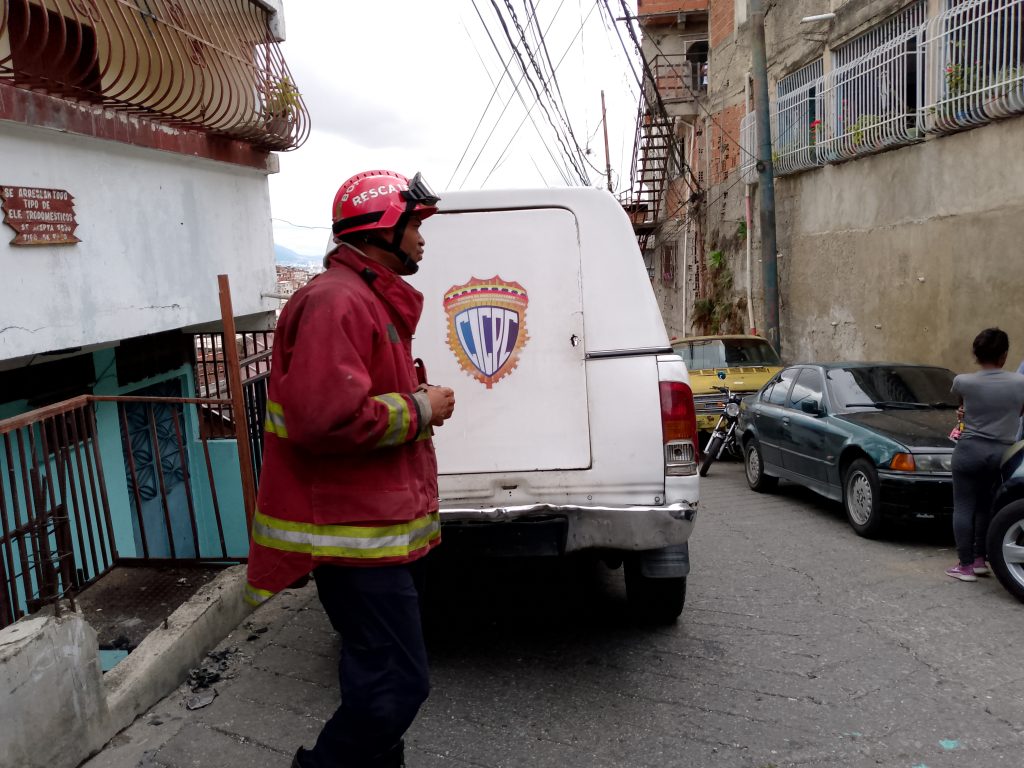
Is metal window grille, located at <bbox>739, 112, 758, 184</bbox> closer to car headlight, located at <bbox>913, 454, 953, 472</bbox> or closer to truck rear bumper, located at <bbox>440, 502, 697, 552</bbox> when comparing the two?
car headlight, located at <bbox>913, 454, 953, 472</bbox>

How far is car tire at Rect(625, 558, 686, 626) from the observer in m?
4.50

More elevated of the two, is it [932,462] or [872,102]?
[872,102]

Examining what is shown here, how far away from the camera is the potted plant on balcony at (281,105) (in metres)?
7.99

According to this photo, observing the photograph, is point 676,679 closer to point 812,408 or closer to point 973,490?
point 973,490

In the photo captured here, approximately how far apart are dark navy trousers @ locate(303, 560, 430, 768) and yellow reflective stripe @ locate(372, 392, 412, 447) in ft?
1.22

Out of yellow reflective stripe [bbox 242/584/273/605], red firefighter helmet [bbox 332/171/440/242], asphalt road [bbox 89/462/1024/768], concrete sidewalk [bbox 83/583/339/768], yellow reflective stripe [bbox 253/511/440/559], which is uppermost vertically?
red firefighter helmet [bbox 332/171/440/242]

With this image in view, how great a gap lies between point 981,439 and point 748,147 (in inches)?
544

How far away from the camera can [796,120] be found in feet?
51.9

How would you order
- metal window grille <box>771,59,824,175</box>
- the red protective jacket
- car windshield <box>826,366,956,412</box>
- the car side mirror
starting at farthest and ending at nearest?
metal window grille <box>771,59,824,175</box>, the car side mirror, car windshield <box>826,366,956,412</box>, the red protective jacket

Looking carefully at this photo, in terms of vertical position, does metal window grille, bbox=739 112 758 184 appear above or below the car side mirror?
above

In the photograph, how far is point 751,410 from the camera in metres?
9.81

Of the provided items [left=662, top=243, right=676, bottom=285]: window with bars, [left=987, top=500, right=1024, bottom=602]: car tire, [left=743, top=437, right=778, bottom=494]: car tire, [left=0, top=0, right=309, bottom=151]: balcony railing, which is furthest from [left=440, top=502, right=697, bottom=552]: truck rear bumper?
[left=662, top=243, right=676, bottom=285]: window with bars

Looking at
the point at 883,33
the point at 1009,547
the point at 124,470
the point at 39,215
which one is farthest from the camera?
the point at 883,33

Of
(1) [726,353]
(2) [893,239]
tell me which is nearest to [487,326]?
(1) [726,353]
